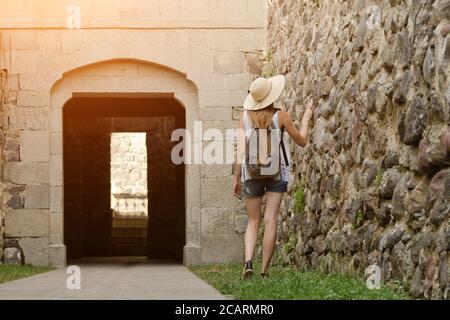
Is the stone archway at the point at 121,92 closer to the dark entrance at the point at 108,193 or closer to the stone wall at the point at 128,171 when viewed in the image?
the dark entrance at the point at 108,193

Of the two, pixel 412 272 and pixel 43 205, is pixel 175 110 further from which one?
pixel 412 272

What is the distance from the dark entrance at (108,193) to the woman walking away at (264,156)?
8.44 m

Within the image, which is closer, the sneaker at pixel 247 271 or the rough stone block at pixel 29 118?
the sneaker at pixel 247 271

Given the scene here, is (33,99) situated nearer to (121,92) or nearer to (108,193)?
(121,92)

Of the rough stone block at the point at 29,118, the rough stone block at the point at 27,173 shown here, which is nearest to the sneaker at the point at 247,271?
the rough stone block at the point at 27,173

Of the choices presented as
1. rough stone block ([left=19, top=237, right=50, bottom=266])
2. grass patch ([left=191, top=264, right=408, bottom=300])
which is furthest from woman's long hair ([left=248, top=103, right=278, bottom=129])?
rough stone block ([left=19, top=237, right=50, bottom=266])

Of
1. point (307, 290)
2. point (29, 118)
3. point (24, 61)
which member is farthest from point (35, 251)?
point (307, 290)

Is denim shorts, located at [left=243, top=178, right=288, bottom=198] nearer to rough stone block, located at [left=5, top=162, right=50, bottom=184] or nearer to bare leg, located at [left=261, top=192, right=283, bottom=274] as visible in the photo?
bare leg, located at [left=261, top=192, right=283, bottom=274]

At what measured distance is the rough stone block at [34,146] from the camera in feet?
34.7

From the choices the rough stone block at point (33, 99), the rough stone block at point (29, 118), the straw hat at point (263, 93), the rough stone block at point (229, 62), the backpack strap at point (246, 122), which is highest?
the rough stone block at point (229, 62)

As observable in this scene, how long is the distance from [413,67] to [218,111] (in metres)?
6.19

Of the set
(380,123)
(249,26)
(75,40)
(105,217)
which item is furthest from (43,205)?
(105,217)

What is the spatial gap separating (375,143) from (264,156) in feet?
3.34

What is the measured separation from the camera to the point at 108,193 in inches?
757
